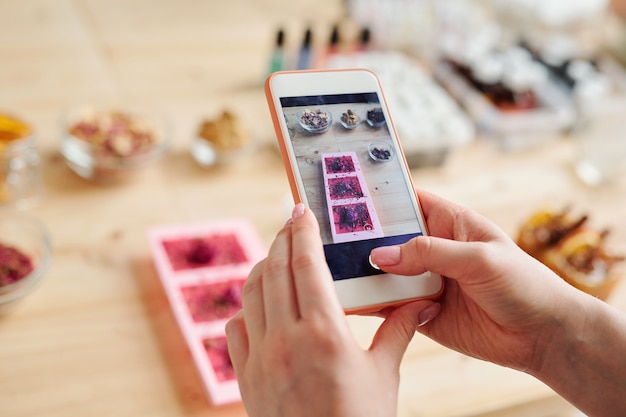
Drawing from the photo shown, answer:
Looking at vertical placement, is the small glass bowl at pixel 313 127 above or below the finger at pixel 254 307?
above

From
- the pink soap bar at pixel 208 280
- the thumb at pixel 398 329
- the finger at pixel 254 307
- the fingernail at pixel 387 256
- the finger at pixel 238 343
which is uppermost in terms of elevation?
the finger at pixel 254 307

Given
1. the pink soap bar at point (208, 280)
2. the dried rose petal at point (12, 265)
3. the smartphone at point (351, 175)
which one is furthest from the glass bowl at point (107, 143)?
the smartphone at point (351, 175)

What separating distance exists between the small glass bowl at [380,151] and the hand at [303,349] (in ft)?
0.57

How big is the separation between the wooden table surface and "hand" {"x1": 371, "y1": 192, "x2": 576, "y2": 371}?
0.75 feet

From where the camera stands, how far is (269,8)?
188cm

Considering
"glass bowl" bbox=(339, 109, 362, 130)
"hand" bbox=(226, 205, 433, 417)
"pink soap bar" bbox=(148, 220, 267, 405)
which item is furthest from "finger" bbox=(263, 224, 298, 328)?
"pink soap bar" bbox=(148, 220, 267, 405)

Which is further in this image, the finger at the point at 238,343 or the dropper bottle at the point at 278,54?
the dropper bottle at the point at 278,54

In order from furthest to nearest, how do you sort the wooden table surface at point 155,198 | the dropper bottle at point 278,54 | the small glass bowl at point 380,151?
the dropper bottle at point 278,54
the wooden table surface at point 155,198
the small glass bowl at point 380,151

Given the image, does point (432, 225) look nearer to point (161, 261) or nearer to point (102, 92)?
point (161, 261)

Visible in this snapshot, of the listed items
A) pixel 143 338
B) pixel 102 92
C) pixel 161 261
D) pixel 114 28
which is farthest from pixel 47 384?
pixel 114 28

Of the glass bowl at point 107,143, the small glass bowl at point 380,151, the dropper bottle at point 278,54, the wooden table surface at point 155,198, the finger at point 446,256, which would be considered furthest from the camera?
the dropper bottle at point 278,54

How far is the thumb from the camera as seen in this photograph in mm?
646

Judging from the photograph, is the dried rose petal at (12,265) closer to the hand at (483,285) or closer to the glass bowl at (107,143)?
the glass bowl at (107,143)

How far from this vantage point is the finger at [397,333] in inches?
25.4
